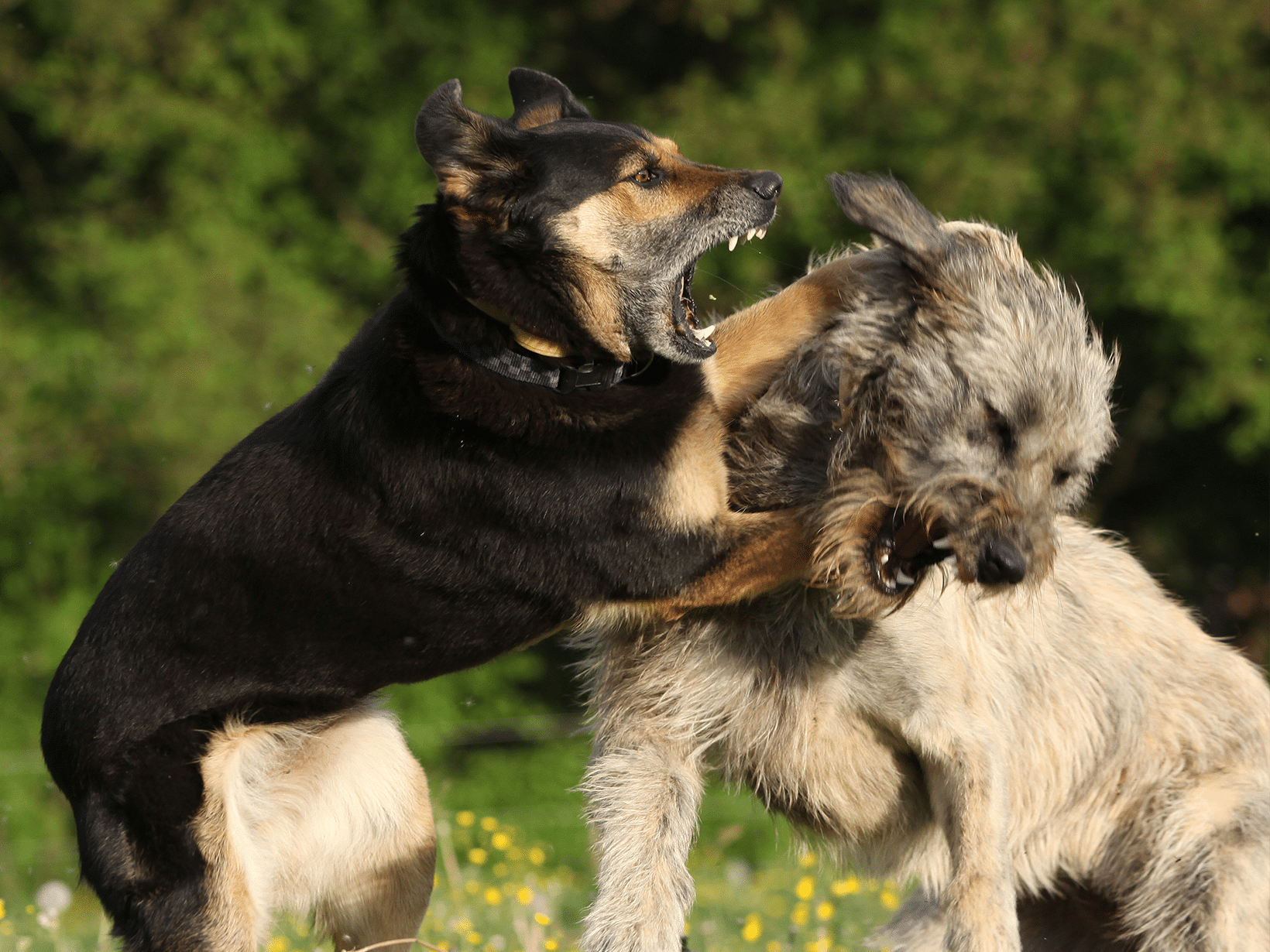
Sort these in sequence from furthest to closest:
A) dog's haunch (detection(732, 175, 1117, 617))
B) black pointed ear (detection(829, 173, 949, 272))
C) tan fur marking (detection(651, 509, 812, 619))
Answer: tan fur marking (detection(651, 509, 812, 619)), black pointed ear (detection(829, 173, 949, 272)), dog's haunch (detection(732, 175, 1117, 617))

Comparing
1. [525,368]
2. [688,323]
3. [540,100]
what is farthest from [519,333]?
[540,100]

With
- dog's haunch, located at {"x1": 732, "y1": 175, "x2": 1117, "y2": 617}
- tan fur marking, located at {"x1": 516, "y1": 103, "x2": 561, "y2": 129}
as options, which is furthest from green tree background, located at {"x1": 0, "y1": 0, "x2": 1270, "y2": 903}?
dog's haunch, located at {"x1": 732, "y1": 175, "x2": 1117, "y2": 617}

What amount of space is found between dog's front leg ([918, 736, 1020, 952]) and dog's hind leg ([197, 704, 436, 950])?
5.40ft

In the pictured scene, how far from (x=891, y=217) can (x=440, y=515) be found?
4.60ft

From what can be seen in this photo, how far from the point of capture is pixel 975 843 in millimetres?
3408

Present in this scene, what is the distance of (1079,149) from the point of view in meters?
12.2

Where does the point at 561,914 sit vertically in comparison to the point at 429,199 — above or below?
above

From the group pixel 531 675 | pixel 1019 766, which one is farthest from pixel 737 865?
pixel 531 675

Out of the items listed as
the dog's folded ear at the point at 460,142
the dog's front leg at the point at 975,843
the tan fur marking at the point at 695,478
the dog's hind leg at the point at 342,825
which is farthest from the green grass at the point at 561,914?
the dog's folded ear at the point at 460,142

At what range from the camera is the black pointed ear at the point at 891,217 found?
11.0 ft

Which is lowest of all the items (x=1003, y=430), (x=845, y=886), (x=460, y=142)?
(x=845, y=886)

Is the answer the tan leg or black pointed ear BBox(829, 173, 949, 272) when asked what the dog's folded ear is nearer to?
the tan leg

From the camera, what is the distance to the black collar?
3.67 m

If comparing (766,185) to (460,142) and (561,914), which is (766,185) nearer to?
(460,142)
